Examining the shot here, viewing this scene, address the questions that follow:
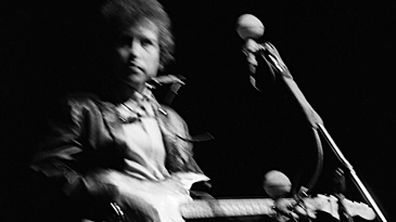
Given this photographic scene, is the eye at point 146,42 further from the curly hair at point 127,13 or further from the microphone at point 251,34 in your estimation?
the microphone at point 251,34

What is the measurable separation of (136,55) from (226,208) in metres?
0.31

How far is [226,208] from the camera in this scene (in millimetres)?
1317

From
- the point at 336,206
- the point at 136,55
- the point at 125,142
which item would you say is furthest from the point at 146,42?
the point at 336,206

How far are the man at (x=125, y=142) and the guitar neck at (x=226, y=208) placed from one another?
21mm

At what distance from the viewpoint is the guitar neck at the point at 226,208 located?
1287 millimetres

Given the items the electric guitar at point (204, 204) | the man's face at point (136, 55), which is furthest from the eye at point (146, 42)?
the electric guitar at point (204, 204)

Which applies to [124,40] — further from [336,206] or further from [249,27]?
[336,206]

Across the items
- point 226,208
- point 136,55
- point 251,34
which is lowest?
point 226,208

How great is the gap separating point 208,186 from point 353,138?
0.37 m

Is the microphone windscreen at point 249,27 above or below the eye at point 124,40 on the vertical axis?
above

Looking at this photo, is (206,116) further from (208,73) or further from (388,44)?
(388,44)

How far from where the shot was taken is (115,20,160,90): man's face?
1348 mm

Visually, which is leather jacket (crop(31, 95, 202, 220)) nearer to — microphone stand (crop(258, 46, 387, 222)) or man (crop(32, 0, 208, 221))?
man (crop(32, 0, 208, 221))

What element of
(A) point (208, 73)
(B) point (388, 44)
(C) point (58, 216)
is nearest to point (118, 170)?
(C) point (58, 216)
